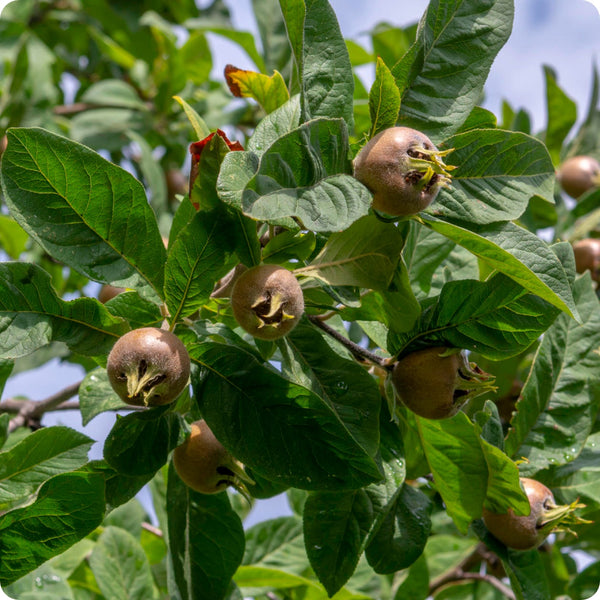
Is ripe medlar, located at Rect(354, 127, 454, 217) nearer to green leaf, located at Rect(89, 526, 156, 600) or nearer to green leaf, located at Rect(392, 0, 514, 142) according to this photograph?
green leaf, located at Rect(392, 0, 514, 142)

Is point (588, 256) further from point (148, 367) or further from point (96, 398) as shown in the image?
point (148, 367)

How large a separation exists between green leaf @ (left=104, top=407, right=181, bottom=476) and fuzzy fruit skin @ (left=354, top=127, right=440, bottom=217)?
0.51 metres

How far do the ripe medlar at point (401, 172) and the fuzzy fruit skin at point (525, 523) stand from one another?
750 millimetres

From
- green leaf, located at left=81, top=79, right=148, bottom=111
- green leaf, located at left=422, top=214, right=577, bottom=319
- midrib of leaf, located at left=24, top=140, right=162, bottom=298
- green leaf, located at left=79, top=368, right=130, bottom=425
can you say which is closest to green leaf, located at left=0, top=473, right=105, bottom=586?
green leaf, located at left=79, top=368, right=130, bottom=425

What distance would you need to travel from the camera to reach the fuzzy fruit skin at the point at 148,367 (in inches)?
44.9

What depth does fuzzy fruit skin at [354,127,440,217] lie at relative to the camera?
115cm

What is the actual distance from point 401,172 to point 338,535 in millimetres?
692

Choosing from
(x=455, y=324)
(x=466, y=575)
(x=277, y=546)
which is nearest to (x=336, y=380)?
(x=455, y=324)

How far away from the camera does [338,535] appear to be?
1452 millimetres

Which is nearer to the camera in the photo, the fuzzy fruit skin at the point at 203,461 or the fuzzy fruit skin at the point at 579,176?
the fuzzy fruit skin at the point at 203,461

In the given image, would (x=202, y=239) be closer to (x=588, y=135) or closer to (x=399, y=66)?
(x=399, y=66)

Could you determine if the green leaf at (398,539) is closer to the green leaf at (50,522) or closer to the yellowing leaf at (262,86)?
A: the green leaf at (50,522)

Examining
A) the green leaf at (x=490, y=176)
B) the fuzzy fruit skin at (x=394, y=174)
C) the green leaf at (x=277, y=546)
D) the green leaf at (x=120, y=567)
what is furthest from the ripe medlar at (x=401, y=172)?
the green leaf at (x=277, y=546)

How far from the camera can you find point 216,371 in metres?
1.29
